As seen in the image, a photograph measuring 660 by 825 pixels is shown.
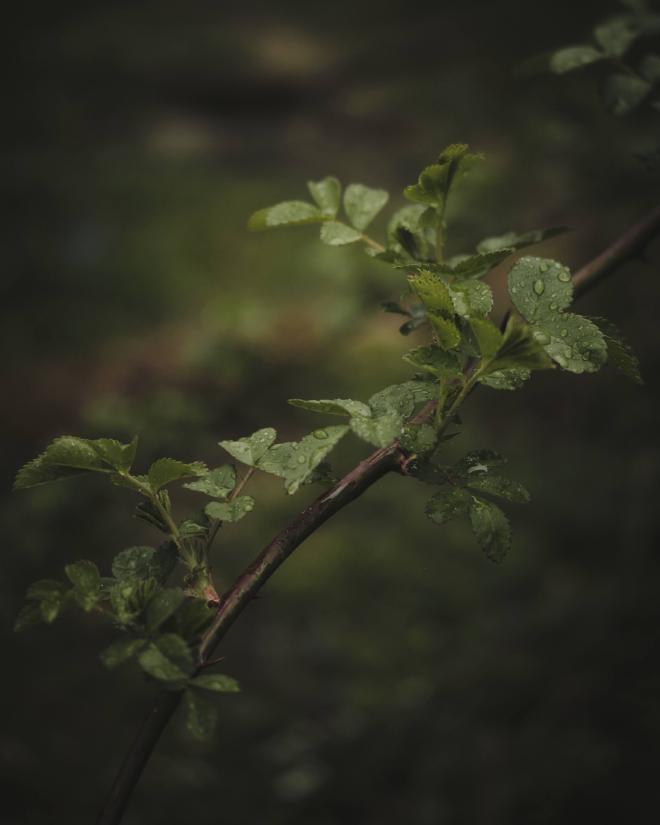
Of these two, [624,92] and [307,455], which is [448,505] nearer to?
[307,455]

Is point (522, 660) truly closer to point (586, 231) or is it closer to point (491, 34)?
point (586, 231)

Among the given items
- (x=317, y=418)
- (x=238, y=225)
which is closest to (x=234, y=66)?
(x=238, y=225)

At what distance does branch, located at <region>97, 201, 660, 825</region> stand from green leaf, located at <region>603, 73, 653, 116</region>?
57cm

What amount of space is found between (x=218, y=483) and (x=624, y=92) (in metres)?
0.68

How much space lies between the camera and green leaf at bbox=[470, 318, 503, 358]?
58 cm

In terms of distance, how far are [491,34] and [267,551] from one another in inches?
279

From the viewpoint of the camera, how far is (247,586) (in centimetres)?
59

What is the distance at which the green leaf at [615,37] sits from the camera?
1.00m

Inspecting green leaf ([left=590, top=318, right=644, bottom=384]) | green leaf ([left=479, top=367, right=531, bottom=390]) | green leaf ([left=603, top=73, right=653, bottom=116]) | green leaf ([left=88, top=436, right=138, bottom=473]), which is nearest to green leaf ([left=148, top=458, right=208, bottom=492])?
green leaf ([left=88, top=436, right=138, bottom=473])

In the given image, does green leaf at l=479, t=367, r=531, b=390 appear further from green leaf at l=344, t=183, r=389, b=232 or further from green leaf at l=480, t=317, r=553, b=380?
green leaf at l=344, t=183, r=389, b=232

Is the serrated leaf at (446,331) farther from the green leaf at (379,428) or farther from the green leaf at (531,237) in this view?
the green leaf at (531,237)

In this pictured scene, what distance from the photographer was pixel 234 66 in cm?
728

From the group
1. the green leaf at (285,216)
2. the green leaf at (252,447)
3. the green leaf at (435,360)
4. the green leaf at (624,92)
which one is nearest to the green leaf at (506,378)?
the green leaf at (435,360)

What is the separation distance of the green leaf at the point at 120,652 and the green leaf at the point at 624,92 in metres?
0.79
